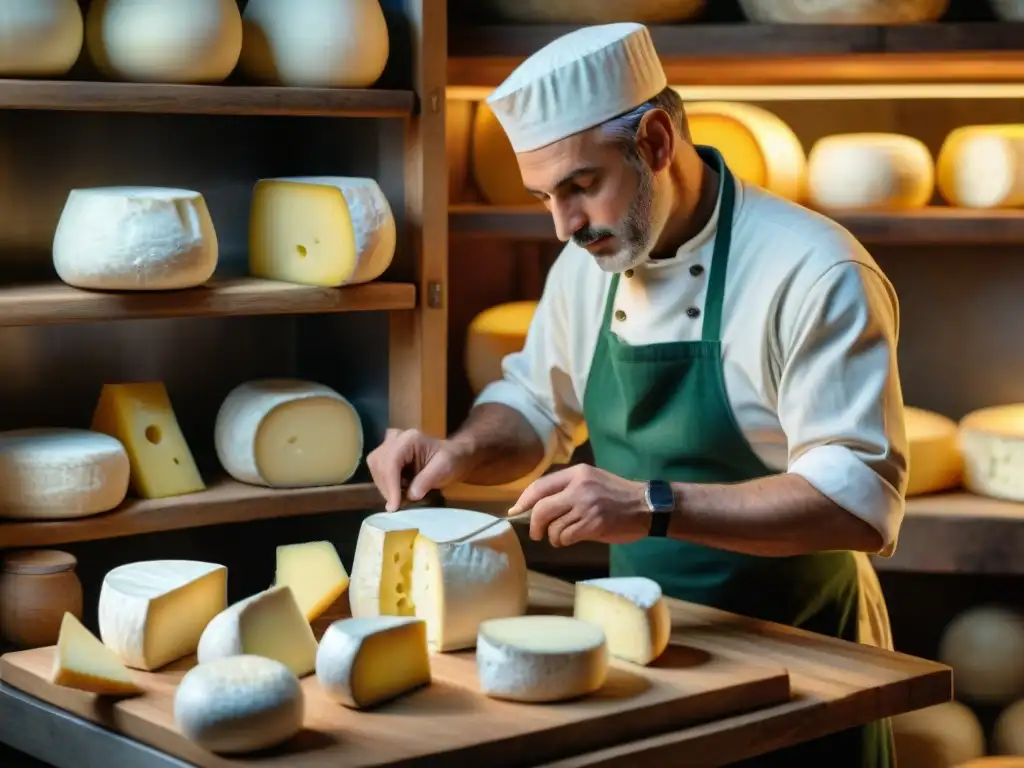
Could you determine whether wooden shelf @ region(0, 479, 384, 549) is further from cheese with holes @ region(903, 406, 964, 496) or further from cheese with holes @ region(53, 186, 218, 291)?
cheese with holes @ region(903, 406, 964, 496)

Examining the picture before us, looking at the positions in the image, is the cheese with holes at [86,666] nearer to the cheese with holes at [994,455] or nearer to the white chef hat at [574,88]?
the white chef hat at [574,88]

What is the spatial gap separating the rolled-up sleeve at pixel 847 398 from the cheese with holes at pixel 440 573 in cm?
42

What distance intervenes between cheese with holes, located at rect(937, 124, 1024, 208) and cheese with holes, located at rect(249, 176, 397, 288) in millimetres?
1157

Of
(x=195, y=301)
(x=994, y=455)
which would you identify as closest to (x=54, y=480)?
(x=195, y=301)

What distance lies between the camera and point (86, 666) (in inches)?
69.9

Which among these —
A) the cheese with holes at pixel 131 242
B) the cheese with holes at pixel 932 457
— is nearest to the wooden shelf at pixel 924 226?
the cheese with holes at pixel 932 457

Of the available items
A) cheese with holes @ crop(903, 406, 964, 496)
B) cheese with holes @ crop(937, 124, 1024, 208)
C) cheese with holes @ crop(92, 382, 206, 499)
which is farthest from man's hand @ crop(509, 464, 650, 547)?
cheese with holes @ crop(937, 124, 1024, 208)

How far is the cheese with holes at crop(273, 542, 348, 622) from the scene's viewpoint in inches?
84.9

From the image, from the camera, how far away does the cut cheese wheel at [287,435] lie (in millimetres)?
2590

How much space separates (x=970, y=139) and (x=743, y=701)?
1546mm

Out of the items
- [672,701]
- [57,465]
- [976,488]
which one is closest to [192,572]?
[57,465]

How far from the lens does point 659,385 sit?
2340 millimetres

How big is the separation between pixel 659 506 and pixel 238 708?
65cm

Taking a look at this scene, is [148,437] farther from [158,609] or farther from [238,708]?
[238,708]
